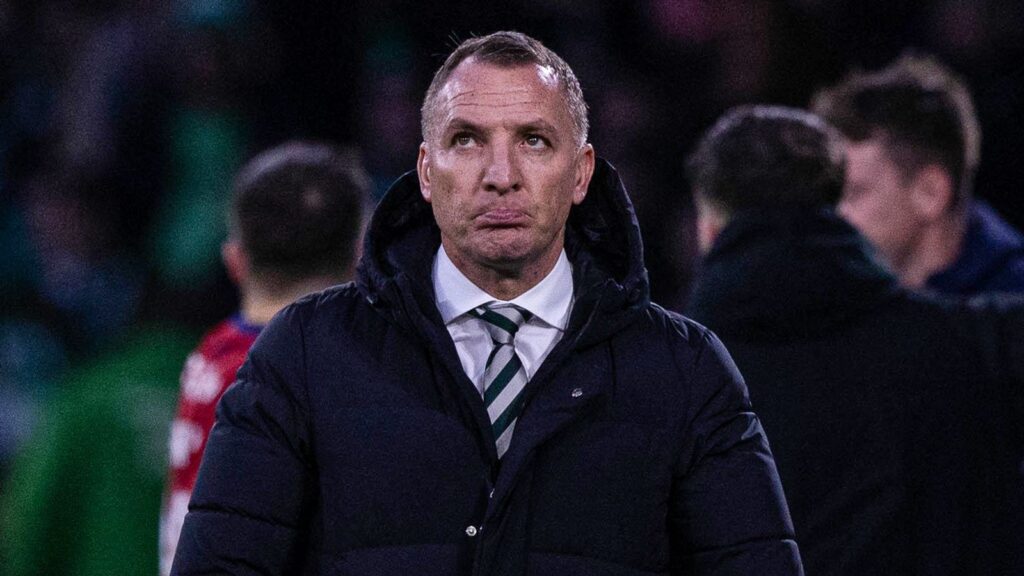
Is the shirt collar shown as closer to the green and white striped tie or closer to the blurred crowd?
the green and white striped tie

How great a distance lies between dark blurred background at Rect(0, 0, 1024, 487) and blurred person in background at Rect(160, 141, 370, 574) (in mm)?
3697

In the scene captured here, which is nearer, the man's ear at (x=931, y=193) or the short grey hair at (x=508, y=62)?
the short grey hair at (x=508, y=62)

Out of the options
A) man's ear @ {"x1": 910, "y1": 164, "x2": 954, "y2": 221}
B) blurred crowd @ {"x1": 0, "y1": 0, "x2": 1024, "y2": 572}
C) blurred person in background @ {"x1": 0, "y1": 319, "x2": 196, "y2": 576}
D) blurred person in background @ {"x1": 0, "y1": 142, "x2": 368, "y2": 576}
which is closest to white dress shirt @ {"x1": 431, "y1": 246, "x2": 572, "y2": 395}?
blurred person in background @ {"x1": 0, "y1": 142, "x2": 368, "y2": 576}

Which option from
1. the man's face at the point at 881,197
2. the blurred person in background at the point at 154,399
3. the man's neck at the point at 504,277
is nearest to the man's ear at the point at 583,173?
the man's neck at the point at 504,277

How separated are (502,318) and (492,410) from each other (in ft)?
0.54

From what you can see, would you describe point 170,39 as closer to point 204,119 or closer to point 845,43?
point 204,119

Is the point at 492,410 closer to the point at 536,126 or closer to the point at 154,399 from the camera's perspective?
the point at 536,126

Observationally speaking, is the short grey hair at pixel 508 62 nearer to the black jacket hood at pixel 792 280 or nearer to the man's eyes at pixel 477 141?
the man's eyes at pixel 477 141

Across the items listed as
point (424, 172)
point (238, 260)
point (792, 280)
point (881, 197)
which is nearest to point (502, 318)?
point (424, 172)

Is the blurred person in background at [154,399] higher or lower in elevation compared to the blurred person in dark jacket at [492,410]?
higher

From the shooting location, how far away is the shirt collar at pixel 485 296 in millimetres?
2434

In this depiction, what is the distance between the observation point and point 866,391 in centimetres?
315

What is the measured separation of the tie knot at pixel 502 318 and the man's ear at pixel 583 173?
9.1 inches

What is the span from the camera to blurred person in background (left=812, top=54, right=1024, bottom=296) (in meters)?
4.41
